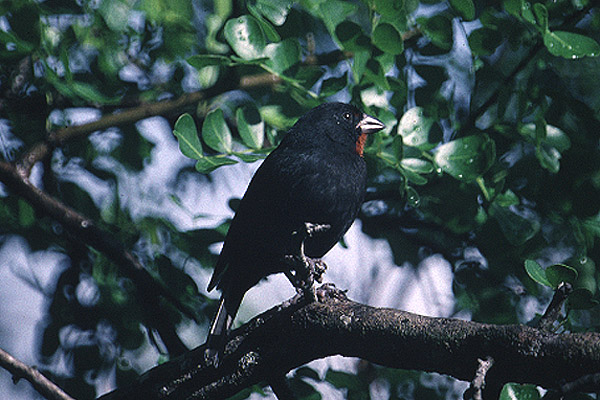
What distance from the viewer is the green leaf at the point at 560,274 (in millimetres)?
1836

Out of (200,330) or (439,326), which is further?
(200,330)

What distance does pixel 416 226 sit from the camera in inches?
134

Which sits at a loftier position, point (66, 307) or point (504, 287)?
point (504, 287)

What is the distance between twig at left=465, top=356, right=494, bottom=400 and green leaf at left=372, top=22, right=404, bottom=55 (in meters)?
1.29

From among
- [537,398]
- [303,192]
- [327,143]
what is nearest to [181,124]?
[303,192]

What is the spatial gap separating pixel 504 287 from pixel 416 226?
536 mm

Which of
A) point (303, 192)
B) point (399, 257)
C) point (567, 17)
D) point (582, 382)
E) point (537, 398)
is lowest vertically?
point (399, 257)

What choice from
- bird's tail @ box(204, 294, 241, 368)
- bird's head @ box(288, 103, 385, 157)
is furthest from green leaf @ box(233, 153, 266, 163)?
bird's tail @ box(204, 294, 241, 368)

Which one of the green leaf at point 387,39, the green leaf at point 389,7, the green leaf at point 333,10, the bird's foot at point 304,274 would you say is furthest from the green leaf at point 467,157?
the bird's foot at point 304,274

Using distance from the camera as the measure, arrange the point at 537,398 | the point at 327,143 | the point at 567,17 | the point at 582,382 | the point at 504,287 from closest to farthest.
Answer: the point at 582,382
the point at 537,398
the point at 567,17
the point at 504,287
the point at 327,143

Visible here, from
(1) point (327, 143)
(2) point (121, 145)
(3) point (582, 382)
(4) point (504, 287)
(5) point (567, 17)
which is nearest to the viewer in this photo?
(3) point (582, 382)

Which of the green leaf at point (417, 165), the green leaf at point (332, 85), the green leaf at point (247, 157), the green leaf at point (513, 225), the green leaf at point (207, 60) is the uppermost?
the green leaf at point (207, 60)

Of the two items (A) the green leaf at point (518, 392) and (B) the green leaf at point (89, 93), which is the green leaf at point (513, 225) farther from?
(B) the green leaf at point (89, 93)

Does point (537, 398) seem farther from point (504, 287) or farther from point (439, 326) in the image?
point (504, 287)
